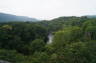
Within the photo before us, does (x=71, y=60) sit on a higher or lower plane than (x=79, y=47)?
lower

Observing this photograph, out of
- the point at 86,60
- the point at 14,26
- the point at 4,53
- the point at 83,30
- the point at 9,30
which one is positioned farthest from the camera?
the point at 14,26

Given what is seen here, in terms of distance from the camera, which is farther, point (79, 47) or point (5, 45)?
point (5, 45)

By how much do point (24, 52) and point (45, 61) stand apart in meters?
10.5

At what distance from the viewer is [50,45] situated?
64.6ft

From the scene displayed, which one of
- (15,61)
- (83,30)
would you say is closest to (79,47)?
(15,61)

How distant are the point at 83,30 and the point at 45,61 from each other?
1077cm

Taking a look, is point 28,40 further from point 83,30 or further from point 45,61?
point 45,61

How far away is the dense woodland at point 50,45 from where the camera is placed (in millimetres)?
12172

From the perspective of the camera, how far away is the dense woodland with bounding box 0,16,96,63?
39.9ft

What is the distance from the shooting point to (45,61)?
42.3 ft

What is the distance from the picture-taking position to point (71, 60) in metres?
11.9

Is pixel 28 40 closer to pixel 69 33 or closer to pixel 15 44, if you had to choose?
pixel 15 44

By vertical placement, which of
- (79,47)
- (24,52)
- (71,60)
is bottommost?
(24,52)

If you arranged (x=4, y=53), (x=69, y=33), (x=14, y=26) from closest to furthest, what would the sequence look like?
1. (x=4, y=53)
2. (x=69, y=33)
3. (x=14, y=26)
